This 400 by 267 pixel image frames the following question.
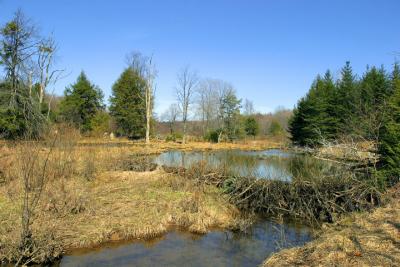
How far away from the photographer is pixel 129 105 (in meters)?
45.8

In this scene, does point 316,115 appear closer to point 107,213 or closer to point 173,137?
point 173,137

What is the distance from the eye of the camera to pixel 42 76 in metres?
37.4

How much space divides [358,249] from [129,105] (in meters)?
41.7

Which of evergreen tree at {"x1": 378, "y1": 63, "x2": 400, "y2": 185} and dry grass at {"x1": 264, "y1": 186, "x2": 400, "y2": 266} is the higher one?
evergreen tree at {"x1": 378, "y1": 63, "x2": 400, "y2": 185}

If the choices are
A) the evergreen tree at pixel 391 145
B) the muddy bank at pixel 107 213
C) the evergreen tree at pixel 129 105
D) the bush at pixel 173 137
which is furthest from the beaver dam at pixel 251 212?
the bush at pixel 173 137

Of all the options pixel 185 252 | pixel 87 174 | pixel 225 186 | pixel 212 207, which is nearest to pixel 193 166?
pixel 225 186

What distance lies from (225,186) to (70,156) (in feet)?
22.3

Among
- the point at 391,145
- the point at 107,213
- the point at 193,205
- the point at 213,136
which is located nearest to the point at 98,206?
the point at 107,213

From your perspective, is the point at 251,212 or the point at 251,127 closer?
the point at 251,212

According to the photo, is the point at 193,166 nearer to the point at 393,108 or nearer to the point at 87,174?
the point at 87,174

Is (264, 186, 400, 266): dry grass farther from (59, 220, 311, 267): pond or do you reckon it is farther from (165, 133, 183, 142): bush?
(165, 133, 183, 142): bush

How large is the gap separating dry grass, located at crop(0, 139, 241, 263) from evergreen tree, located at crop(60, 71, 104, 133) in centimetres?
2932

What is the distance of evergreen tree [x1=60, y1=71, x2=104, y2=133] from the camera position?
43.9m

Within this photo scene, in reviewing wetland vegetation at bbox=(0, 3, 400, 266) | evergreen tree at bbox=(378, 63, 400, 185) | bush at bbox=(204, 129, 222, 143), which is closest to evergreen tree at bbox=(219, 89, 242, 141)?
bush at bbox=(204, 129, 222, 143)
